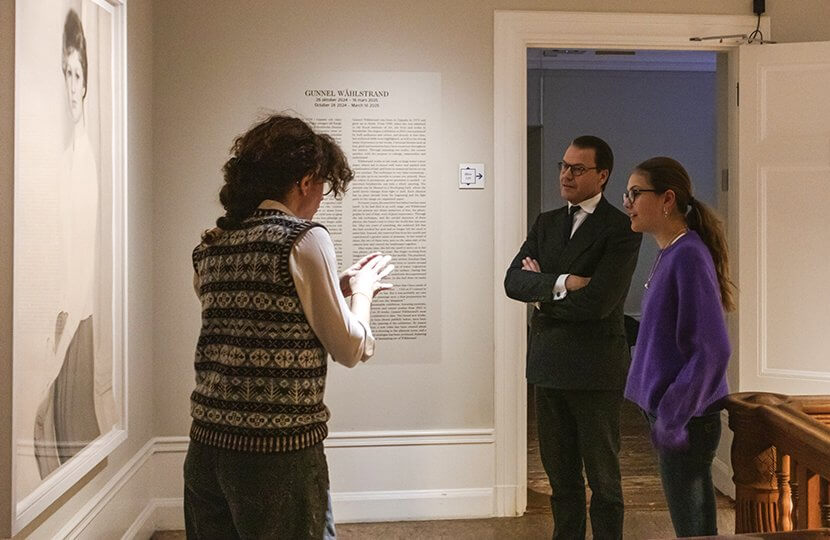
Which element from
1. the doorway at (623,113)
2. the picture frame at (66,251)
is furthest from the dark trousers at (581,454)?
the doorway at (623,113)

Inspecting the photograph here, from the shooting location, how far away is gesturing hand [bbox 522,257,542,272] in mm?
2947

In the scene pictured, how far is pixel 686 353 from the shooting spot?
207 centimetres

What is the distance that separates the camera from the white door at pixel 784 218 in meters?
3.62

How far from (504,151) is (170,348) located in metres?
1.68

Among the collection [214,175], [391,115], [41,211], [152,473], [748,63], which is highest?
[748,63]

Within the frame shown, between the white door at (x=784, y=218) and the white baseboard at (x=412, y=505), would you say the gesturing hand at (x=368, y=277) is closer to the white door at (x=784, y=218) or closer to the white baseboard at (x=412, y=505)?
the white baseboard at (x=412, y=505)

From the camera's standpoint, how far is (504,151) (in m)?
3.61

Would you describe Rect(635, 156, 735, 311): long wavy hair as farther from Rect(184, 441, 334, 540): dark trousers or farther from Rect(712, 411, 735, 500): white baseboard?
Rect(712, 411, 735, 500): white baseboard

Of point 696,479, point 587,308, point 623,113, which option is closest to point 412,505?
point 587,308

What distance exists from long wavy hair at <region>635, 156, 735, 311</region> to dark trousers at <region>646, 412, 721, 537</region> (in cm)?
34

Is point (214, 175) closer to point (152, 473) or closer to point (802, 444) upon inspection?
point (152, 473)

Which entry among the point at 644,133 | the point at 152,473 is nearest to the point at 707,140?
the point at 644,133

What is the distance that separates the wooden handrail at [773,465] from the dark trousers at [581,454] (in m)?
0.89

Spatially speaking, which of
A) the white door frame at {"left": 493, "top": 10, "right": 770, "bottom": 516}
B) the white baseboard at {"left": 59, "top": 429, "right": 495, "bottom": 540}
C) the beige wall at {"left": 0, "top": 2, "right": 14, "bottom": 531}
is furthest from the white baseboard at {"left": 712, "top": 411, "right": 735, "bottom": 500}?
the beige wall at {"left": 0, "top": 2, "right": 14, "bottom": 531}
